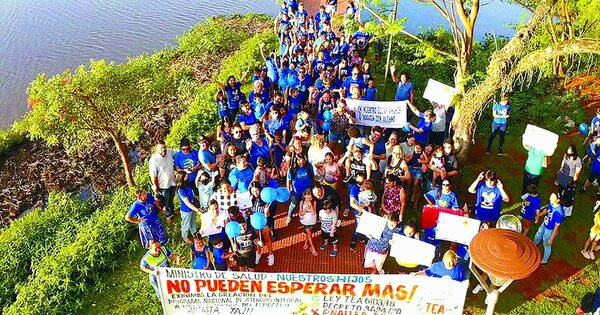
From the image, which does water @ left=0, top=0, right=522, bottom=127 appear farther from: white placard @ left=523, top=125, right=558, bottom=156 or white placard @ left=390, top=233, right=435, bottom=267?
white placard @ left=390, top=233, right=435, bottom=267

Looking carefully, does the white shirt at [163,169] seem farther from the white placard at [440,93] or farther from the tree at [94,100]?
the white placard at [440,93]

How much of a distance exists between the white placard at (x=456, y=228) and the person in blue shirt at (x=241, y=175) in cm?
309

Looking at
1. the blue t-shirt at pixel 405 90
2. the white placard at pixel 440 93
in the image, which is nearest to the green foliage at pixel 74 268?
the blue t-shirt at pixel 405 90

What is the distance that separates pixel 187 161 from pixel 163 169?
1.51 feet

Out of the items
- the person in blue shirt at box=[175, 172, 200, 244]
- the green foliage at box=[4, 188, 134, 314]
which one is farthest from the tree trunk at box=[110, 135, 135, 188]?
the person in blue shirt at box=[175, 172, 200, 244]

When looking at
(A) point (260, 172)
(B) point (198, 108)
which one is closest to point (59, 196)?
(B) point (198, 108)

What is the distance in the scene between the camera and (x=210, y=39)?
2045cm

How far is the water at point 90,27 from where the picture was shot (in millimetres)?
20641

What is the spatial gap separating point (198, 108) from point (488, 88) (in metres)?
7.80

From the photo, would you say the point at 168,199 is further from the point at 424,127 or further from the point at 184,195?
the point at 424,127

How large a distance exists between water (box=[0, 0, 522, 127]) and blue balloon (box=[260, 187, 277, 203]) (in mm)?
13294

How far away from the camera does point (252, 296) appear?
275 inches

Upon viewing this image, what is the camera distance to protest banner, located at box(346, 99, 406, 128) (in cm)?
1059

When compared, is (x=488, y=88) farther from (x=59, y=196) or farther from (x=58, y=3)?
(x=58, y=3)
